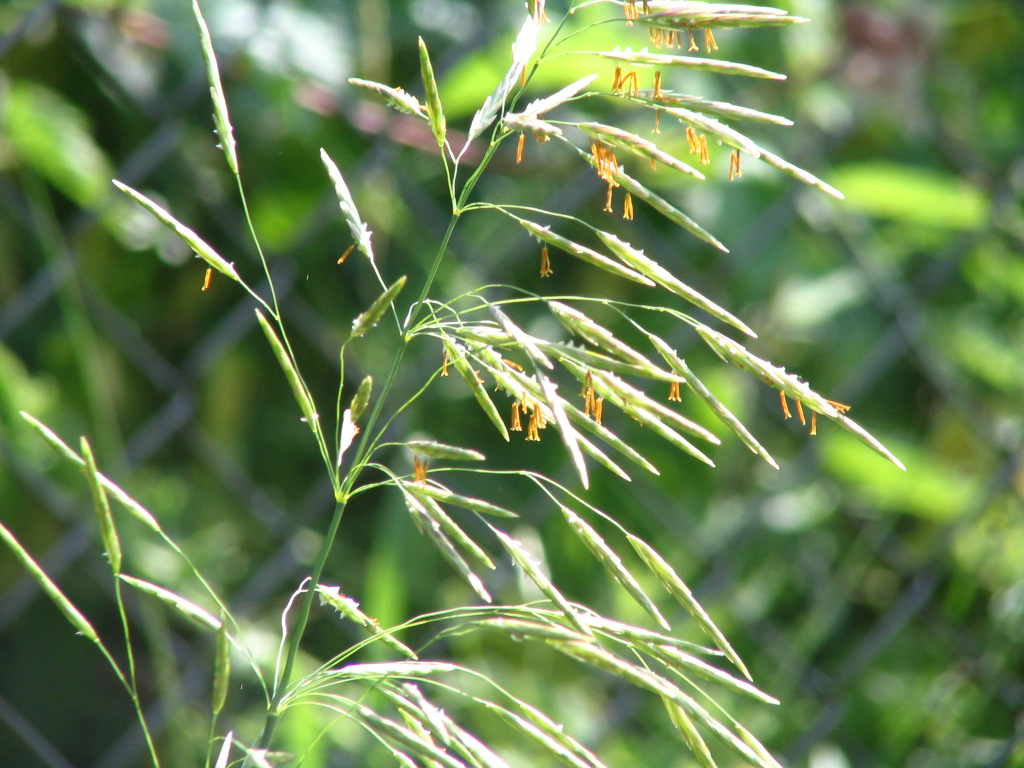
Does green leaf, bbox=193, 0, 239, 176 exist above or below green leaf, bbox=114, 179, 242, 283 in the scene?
above

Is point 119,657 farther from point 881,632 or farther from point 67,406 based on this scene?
point 881,632

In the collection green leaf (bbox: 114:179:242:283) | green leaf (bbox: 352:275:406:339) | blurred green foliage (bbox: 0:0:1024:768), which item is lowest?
blurred green foliage (bbox: 0:0:1024:768)

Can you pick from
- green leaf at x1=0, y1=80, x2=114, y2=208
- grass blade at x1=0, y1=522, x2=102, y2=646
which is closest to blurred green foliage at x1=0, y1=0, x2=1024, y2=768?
green leaf at x1=0, y1=80, x2=114, y2=208

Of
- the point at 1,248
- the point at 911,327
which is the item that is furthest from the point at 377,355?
the point at 911,327

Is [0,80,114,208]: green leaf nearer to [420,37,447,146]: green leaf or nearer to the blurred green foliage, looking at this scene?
the blurred green foliage

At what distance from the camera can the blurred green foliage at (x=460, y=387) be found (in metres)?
0.60

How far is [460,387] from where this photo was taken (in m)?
0.65

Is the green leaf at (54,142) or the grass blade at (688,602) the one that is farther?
the green leaf at (54,142)

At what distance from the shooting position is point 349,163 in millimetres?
657

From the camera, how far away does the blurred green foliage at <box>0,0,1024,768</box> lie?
596mm

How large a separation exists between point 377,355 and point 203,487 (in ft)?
0.47

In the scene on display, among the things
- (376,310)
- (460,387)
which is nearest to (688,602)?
(376,310)

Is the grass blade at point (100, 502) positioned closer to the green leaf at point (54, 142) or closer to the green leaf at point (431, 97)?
the green leaf at point (431, 97)

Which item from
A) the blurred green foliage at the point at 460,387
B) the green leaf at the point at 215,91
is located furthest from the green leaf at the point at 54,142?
the green leaf at the point at 215,91
